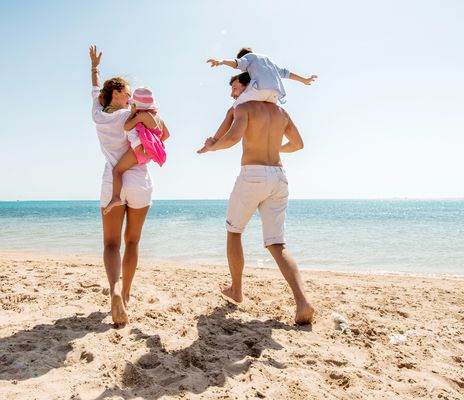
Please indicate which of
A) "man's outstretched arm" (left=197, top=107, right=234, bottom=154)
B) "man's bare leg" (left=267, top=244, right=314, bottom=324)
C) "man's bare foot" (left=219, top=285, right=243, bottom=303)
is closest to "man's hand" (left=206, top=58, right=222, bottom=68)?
"man's outstretched arm" (left=197, top=107, right=234, bottom=154)

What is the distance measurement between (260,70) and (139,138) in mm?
1269

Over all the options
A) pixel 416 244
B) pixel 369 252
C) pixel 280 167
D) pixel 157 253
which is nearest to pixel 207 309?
pixel 280 167

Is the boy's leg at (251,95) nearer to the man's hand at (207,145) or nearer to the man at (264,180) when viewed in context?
the man at (264,180)

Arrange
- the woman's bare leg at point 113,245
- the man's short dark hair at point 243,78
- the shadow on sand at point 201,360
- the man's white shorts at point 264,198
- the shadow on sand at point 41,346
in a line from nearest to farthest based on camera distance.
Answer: the shadow on sand at point 201,360 → the shadow on sand at point 41,346 → the woman's bare leg at point 113,245 → the man's white shorts at point 264,198 → the man's short dark hair at point 243,78

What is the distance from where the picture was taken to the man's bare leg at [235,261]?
144 inches

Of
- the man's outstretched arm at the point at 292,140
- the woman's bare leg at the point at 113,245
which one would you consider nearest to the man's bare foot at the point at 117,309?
the woman's bare leg at the point at 113,245

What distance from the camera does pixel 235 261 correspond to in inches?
145

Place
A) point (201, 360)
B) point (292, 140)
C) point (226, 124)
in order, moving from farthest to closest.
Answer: point (292, 140), point (226, 124), point (201, 360)

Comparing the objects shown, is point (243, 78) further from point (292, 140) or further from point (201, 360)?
point (201, 360)

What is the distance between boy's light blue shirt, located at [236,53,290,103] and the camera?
3404 millimetres

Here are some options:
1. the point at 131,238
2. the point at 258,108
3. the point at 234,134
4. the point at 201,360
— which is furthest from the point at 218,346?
the point at 258,108

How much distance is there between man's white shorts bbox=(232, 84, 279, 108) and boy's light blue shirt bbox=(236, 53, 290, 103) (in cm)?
3

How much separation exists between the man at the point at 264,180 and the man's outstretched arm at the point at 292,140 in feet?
0.45

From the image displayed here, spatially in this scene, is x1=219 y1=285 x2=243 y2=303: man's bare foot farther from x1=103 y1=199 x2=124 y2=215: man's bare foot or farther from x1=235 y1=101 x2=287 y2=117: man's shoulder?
x1=235 y1=101 x2=287 y2=117: man's shoulder
